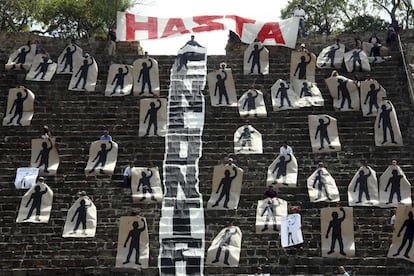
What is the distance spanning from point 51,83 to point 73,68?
784mm

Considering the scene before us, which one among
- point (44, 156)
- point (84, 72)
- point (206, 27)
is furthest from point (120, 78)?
point (206, 27)

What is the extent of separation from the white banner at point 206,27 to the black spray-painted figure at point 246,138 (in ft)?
15.2

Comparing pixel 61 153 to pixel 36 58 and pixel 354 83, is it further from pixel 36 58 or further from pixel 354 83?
pixel 354 83

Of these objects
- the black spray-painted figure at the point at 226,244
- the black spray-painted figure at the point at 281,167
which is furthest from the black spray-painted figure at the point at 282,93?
the black spray-painted figure at the point at 226,244

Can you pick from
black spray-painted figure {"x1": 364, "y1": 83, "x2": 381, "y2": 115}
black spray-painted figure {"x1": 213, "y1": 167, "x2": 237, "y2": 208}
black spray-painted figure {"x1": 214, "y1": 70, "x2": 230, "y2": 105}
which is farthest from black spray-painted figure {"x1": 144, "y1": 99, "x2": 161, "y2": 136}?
black spray-painted figure {"x1": 364, "y1": 83, "x2": 381, "y2": 115}

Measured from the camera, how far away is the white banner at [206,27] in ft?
75.3

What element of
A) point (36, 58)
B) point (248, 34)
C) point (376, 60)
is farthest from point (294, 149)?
point (36, 58)

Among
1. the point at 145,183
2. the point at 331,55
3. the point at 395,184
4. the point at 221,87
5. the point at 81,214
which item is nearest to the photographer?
the point at 81,214

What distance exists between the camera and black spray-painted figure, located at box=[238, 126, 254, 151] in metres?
18.7

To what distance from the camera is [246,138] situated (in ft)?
62.0

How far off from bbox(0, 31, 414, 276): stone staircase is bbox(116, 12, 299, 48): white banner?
52 cm

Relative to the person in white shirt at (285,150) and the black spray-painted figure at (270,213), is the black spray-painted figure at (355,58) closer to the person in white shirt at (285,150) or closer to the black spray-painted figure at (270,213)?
the person in white shirt at (285,150)

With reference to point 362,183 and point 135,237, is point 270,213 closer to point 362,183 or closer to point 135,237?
point 362,183

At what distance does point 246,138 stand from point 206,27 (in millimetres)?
6384
